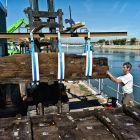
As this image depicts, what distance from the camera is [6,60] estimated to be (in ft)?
13.0

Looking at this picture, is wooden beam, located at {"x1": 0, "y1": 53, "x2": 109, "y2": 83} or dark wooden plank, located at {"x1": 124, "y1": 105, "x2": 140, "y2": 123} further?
wooden beam, located at {"x1": 0, "y1": 53, "x2": 109, "y2": 83}

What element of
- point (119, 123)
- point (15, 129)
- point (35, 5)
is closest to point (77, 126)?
point (119, 123)

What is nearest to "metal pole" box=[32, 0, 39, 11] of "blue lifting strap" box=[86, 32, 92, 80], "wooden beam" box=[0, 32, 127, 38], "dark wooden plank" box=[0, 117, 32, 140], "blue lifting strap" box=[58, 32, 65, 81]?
"wooden beam" box=[0, 32, 127, 38]

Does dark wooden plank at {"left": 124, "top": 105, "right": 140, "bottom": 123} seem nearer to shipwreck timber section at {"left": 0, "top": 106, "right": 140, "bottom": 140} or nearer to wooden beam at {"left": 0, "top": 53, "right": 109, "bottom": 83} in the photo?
shipwreck timber section at {"left": 0, "top": 106, "right": 140, "bottom": 140}

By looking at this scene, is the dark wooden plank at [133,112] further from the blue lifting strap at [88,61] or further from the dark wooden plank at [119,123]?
the blue lifting strap at [88,61]

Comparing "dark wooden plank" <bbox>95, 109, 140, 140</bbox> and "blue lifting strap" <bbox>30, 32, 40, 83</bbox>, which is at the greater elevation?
"blue lifting strap" <bbox>30, 32, 40, 83</bbox>

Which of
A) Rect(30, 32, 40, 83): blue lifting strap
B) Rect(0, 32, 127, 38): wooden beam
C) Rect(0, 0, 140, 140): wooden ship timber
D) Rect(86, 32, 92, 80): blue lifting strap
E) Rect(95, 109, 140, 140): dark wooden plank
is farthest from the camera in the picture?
Rect(86, 32, 92, 80): blue lifting strap

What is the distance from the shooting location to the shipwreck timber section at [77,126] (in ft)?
8.04

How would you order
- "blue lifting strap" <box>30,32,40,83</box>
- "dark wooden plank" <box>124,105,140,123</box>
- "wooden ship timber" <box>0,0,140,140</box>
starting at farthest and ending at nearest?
"blue lifting strap" <box>30,32,40,83</box> < "dark wooden plank" <box>124,105,140,123</box> < "wooden ship timber" <box>0,0,140,140</box>

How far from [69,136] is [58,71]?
1.81 m

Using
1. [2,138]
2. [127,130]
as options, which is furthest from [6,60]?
[127,130]

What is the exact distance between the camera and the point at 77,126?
2.79 m

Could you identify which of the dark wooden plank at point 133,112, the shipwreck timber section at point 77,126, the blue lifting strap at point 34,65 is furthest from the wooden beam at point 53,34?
the dark wooden plank at point 133,112

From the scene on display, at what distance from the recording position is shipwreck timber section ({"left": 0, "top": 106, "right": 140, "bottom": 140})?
8.04 ft
